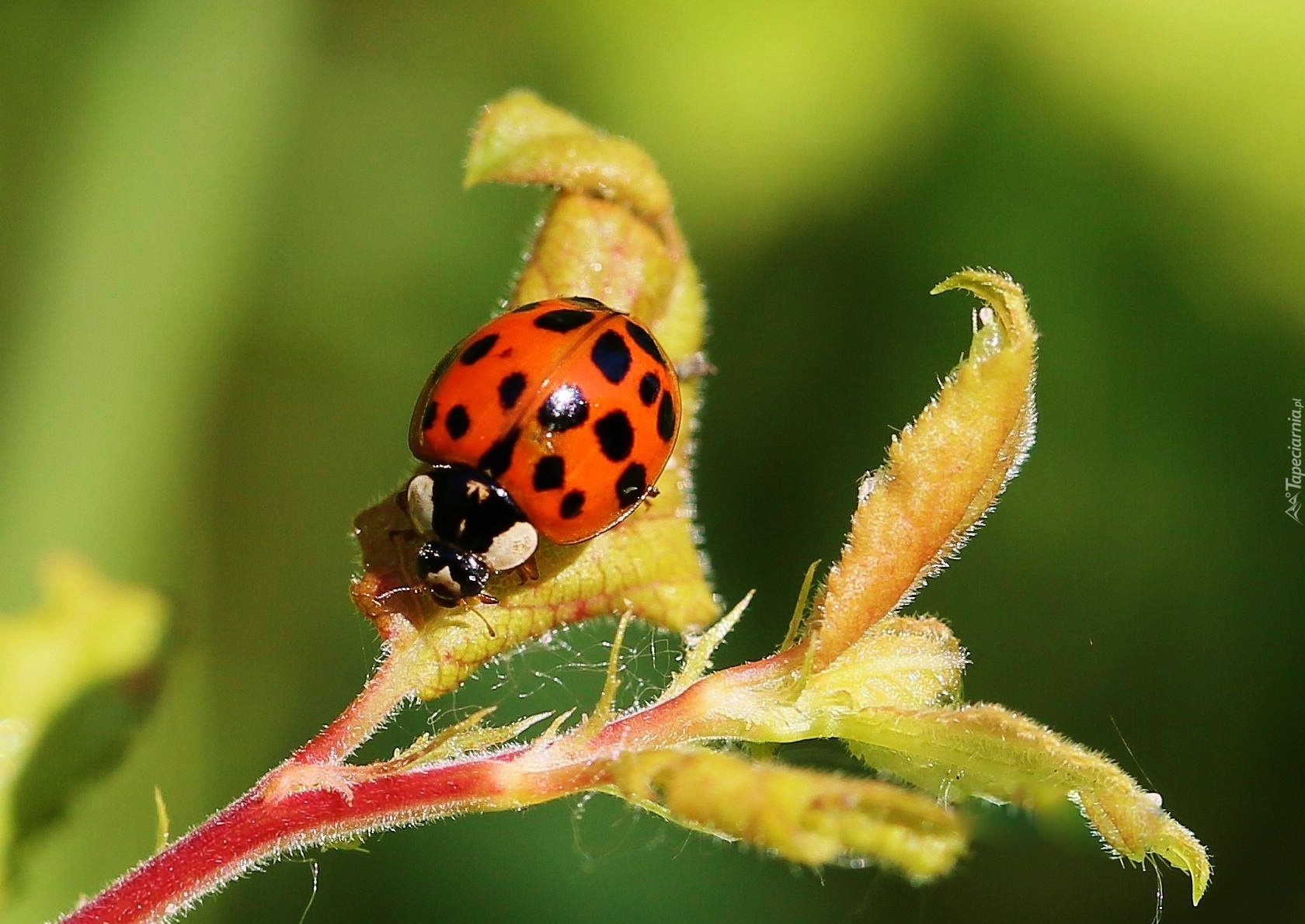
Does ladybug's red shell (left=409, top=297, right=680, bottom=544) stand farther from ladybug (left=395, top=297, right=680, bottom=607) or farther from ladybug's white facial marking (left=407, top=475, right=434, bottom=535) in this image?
ladybug's white facial marking (left=407, top=475, right=434, bottom=535)

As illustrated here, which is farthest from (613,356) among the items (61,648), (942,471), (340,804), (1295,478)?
(1295,478)

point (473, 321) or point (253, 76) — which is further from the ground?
point (253, 76)

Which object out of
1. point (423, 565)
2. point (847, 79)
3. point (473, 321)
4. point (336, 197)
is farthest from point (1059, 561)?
point (336, 197)

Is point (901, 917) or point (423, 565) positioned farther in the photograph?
point (901, 917)

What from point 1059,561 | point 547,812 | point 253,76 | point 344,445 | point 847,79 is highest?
point 847,79

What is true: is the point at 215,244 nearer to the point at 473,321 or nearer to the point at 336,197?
the point at 336,197

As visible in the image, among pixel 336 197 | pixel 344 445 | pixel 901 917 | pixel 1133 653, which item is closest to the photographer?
pixel 901 917
